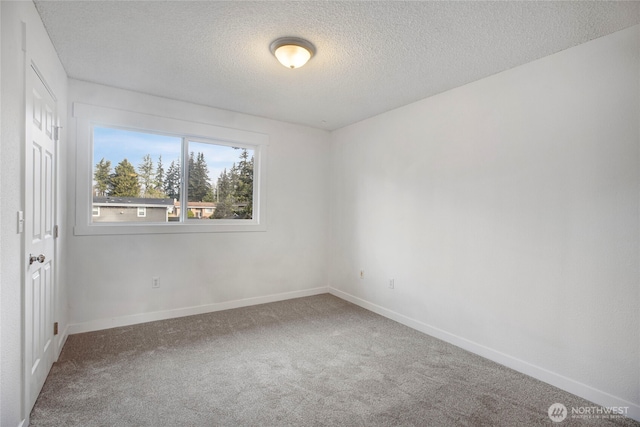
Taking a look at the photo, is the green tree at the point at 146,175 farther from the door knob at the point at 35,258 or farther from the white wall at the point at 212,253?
the door knob at the point at 35,258

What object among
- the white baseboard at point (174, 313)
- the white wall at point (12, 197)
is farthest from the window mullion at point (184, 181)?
the white wall at point (12, 197)

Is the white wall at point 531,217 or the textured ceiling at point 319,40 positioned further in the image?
the white wall at point 531,217

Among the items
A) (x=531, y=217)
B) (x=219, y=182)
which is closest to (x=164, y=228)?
(x=219, y=182)

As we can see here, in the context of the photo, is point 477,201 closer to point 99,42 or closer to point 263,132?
point 263,132

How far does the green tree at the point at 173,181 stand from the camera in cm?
362

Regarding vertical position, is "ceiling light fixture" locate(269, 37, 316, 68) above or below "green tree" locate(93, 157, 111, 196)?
above

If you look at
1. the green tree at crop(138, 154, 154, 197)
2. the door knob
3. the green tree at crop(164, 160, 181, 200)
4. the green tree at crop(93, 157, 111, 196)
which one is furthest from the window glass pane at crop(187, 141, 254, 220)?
the door knob

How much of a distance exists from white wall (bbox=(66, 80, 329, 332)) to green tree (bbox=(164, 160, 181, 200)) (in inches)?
19.0

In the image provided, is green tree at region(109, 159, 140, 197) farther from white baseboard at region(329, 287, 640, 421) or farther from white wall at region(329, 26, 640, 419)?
white baseboard at region(329, 287, 640, 421)

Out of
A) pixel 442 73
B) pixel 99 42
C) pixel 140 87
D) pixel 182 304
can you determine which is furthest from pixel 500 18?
pixel 182 304

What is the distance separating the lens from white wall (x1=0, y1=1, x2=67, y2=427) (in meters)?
1.51

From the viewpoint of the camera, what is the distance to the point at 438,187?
10.5 feet

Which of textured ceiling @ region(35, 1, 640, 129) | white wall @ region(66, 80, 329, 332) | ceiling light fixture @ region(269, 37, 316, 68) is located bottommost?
white wall @ region(66, 80, 329, 332)

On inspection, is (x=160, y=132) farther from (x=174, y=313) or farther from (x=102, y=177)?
(x=174, y=313)
